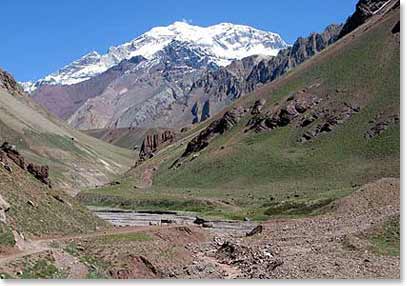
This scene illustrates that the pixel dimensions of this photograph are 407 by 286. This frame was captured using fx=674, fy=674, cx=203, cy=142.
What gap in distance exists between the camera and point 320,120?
477 ft

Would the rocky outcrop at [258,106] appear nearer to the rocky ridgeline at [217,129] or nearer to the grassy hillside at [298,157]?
the grassy hillside at [298,157]

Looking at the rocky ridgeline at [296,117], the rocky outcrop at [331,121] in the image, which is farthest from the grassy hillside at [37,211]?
the rocky outcrop at [331,121]

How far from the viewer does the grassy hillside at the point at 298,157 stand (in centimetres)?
11169

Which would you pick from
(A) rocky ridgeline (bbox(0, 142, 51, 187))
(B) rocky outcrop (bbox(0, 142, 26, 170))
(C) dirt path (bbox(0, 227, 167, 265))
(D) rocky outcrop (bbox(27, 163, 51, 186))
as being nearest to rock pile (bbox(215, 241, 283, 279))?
(C) dirt path (bbox(0, 227, 167, 265))

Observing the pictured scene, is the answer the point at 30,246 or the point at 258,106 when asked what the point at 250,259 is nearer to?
the point at 30,246

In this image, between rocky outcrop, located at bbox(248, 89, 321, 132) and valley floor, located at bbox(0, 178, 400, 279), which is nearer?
valley floor, located at bbox(0, 178, 400, 279)

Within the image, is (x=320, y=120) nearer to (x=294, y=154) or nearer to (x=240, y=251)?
(x=294, y=154)

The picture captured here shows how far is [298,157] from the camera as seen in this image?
13550cm

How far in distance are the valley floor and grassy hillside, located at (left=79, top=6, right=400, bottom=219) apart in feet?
122

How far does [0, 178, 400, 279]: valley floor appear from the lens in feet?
113

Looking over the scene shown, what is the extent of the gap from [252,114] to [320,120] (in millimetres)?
28209

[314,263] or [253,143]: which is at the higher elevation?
[253,143]

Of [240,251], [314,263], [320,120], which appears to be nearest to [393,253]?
[314,263]

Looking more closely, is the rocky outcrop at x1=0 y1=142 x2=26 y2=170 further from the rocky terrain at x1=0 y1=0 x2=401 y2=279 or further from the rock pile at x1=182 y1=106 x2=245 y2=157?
the rock pile at x1=182 y1=106 x2=245 y2=157
